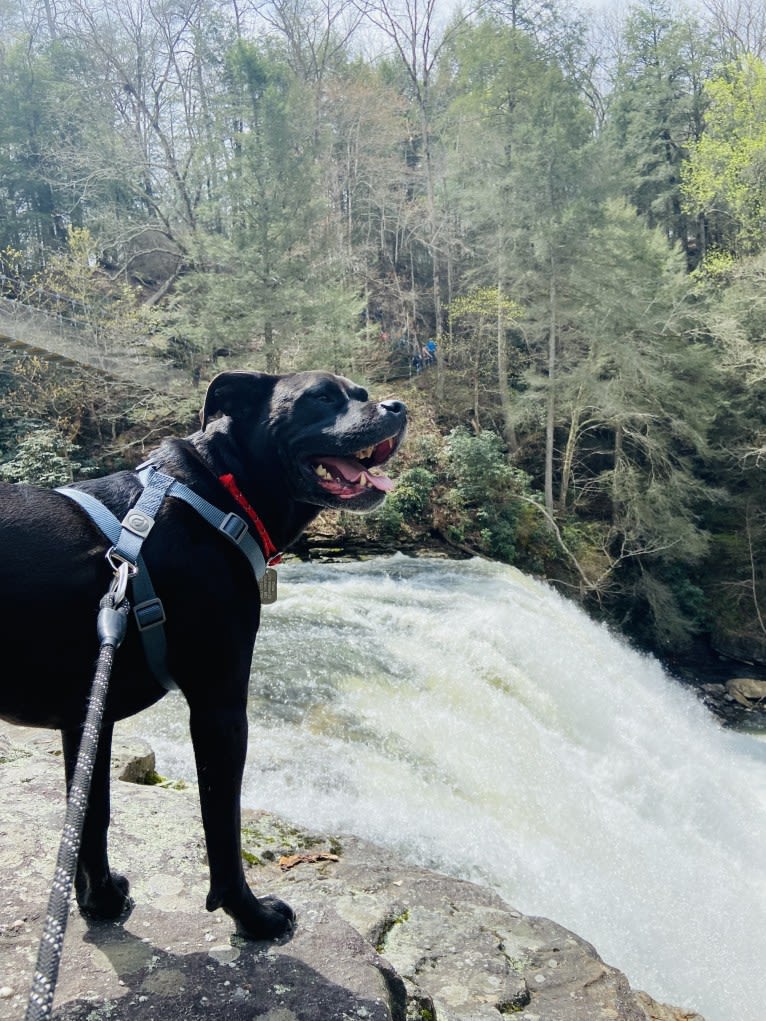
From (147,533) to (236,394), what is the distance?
0.67m

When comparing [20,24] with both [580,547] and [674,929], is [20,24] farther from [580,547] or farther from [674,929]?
[674,929]

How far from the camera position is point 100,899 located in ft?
6.97

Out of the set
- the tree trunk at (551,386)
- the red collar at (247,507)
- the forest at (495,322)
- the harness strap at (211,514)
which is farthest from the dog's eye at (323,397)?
the tree trunk at (551,386)

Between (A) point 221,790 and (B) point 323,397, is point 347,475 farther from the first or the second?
(A) point 221,790

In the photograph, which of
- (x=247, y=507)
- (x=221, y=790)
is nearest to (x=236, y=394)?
(x=247, y=507)

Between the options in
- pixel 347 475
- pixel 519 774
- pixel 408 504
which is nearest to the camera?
pixel 347 475

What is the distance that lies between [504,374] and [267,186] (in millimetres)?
8272

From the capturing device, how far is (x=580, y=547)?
17.8m

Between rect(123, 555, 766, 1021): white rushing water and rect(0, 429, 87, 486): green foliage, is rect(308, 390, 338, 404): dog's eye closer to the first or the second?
rect(123, 555, 766, 1021): white rushing water

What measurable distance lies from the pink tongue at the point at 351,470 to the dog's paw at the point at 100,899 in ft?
4.61

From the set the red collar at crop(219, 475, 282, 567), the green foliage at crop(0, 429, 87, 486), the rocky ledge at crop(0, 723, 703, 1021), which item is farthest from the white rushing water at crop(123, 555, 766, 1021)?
the green foliage at crop(0, 429, 87, 486)

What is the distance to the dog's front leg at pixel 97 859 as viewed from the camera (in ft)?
6.97

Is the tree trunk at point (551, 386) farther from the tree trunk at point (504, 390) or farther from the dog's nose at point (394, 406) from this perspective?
the dog's nose at point (394, 406)

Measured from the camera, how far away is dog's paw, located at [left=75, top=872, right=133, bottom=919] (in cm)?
212
